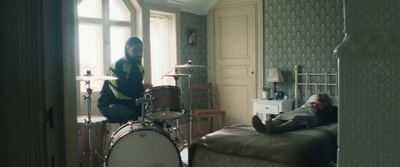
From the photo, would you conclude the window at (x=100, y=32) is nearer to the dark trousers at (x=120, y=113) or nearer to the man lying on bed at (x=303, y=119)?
the dark trousers at (x=120, y=113)

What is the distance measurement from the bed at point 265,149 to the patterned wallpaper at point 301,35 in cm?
179

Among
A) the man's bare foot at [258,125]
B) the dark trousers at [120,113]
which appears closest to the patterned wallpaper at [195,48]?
the dark trousers at [120,113]

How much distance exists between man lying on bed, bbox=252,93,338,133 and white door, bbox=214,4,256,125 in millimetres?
1844

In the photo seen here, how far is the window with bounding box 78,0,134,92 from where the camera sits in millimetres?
4406

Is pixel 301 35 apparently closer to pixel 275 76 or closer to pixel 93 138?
pixel 275 76

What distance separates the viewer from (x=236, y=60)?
19.0 ft

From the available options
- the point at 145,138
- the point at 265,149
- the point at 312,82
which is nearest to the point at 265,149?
the point at 265,149

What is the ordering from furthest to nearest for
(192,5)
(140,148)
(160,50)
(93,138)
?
(192,5), (160,50), (93,138), (140,148)

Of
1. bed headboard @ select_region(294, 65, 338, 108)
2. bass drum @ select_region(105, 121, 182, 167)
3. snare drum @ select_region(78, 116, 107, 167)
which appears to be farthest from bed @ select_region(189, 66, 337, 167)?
bed headboard @ select_region(294, 65, 338, 108)

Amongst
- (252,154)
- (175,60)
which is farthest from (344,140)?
(175,60)

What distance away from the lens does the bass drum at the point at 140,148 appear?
9.69 ft

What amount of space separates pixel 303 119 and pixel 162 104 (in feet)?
4.47

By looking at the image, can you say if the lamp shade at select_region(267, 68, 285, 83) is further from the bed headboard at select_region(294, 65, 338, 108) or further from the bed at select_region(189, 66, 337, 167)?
the bed at select_region(189, 66, 337, 167)

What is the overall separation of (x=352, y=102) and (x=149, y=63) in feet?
13.2
